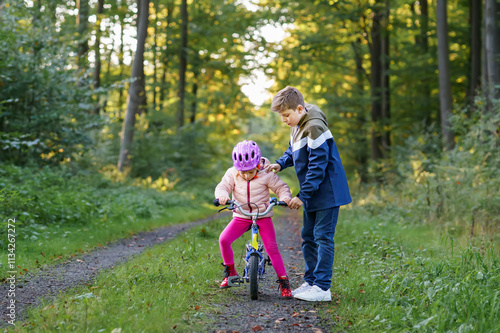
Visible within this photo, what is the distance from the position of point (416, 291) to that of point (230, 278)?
204 cm

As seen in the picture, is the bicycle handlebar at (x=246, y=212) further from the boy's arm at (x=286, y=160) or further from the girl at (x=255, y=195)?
the boy's arm at (x=286, y=160)

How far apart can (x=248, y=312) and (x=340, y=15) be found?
16.9 m

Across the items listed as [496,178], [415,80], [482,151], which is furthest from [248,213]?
[415,80]

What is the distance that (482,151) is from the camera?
10.8 meters

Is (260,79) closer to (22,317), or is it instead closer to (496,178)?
(496,178)

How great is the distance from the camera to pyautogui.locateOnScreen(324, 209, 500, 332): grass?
3.90 m

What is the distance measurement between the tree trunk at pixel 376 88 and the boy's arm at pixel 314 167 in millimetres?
15693

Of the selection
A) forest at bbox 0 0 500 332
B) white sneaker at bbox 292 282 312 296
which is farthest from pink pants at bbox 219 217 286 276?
forest at bbox 0 0 500 332

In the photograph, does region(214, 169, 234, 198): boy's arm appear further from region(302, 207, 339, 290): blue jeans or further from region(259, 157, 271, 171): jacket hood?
region(302, 207, 339, 290): blue jeans

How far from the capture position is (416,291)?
15.4 ft

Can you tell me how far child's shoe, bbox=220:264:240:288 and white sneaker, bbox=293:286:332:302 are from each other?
81 centimetres

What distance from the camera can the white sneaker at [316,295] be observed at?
5.07 metres

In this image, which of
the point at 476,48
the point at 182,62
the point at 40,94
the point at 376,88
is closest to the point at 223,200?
the point at 40,94

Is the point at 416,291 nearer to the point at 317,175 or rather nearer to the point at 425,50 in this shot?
the point at 317,175
